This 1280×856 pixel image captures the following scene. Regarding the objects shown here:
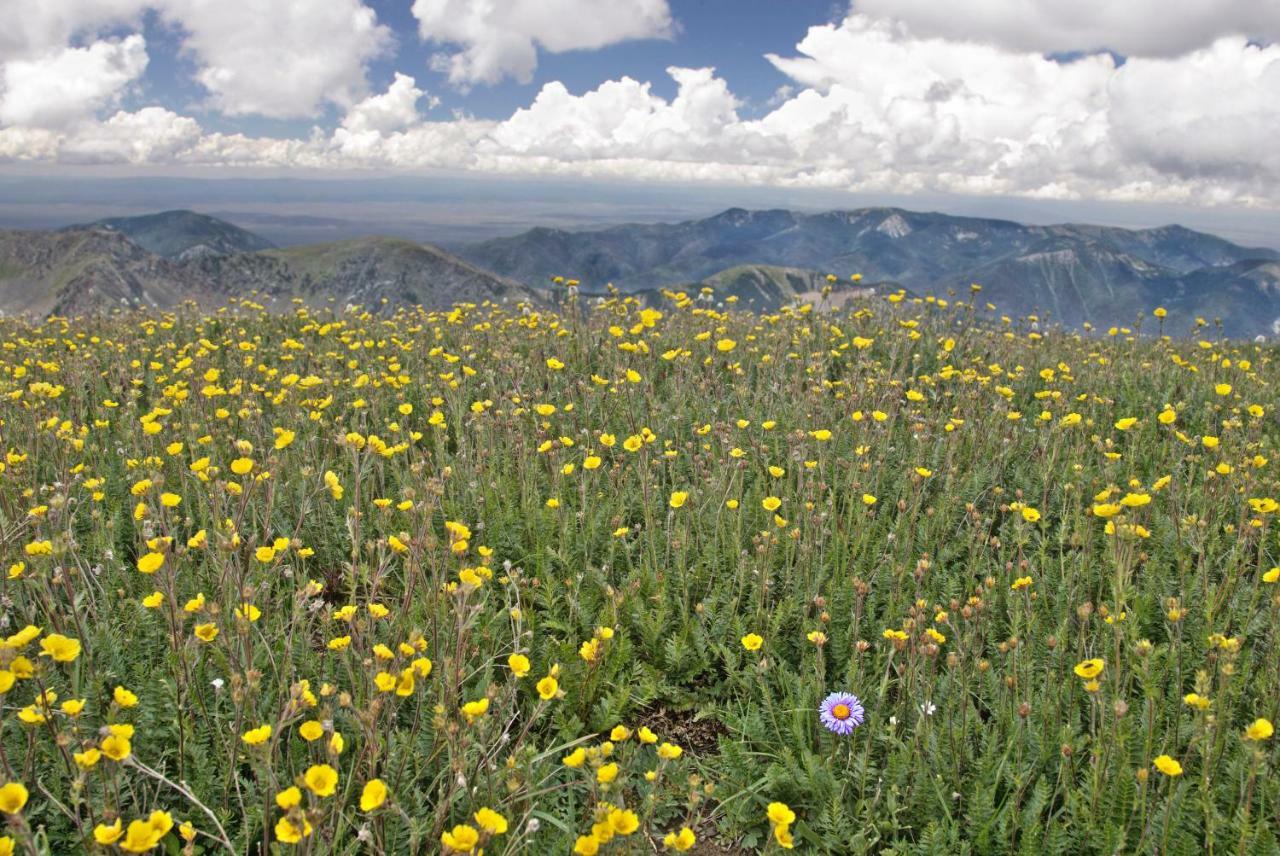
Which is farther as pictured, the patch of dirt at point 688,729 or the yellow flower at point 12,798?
the patch of dirt at point 688,729

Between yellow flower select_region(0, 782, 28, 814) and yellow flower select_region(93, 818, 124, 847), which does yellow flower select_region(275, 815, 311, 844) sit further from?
yellow flower select_region(0, 782, 28, 814)

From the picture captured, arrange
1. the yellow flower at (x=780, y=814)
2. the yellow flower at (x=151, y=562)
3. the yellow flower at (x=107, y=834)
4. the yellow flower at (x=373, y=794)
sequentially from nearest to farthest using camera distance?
the yellow flower at (x=107, y=834), the yellow flower at (x=373, y=794), the yellow flower at (x=780, y=814), the yellow flower at (x=151, y=562)

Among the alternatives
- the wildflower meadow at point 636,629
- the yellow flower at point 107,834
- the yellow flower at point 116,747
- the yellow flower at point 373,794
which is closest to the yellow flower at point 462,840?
the wildflower meadow at point 636,629

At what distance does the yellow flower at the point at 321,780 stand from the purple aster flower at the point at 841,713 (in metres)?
1.88

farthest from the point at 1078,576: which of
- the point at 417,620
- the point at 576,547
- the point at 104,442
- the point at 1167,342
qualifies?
the point at 1167,342

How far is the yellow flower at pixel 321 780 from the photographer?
6.52 feet

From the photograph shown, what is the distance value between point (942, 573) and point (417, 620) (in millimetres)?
2871

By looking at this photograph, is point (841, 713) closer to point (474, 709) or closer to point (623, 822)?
point (623, 822)

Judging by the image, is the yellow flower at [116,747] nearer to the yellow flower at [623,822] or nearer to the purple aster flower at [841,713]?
the yellow flower at [623,822]

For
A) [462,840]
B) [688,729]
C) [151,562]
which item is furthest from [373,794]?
[688,729]

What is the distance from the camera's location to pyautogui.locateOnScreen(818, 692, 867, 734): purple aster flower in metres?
2.98

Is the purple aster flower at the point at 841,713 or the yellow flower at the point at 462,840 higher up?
the yellow flower at the point at 462,840

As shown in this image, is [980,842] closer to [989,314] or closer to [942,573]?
[942,573]

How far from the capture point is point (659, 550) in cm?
459
